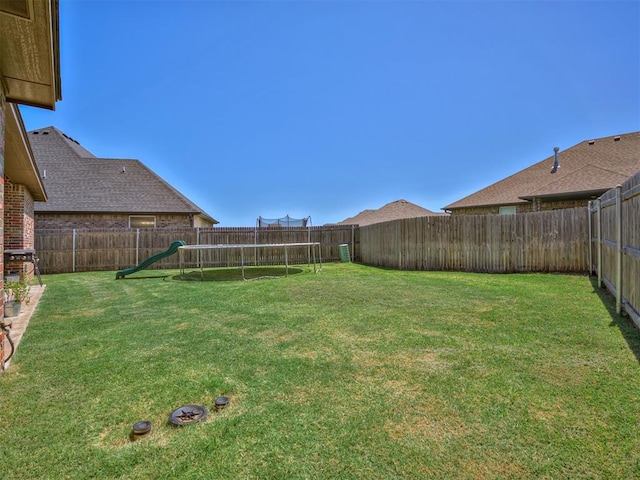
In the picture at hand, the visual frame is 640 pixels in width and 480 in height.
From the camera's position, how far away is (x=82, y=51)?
30.6 ft

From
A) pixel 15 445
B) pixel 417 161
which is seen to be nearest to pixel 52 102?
pixel 15 445

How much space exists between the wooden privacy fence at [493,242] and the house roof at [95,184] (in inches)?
410

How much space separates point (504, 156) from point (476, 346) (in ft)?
67.4

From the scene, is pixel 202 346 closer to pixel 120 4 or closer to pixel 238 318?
pixel 238 318

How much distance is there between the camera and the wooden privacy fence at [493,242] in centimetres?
877

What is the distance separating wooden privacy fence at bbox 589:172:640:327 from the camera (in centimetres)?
401

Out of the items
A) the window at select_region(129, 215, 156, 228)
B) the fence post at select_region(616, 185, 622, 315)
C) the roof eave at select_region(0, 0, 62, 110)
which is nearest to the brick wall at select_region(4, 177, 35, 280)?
the window at select_region(129, 215, 156, 228)

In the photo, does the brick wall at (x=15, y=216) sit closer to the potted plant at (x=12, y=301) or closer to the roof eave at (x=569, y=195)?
the potted plant at (x=12, y=301)

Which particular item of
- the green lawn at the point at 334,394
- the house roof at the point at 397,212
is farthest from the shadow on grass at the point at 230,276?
the house roof at the point at 397,212

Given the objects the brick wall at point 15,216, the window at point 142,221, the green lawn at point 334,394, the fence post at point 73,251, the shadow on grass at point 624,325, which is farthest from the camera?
the window at point 142,221

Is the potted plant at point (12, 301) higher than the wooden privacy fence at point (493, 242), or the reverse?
the wooden privacy fence at point (493, 242)

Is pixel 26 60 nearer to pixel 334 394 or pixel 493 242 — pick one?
pixel 334 394

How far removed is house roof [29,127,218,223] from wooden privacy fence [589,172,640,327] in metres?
15.3

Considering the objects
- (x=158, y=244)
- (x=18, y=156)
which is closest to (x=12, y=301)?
(x=18, y=156)
